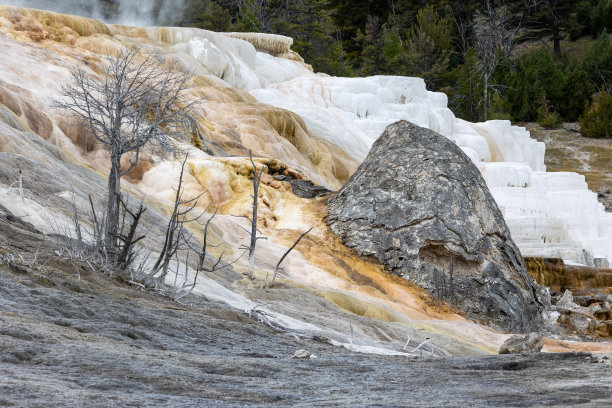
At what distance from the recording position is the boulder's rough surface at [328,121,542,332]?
16094 millimetres

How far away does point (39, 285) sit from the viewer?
625cm

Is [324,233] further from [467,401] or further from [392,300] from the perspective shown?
[467,401]

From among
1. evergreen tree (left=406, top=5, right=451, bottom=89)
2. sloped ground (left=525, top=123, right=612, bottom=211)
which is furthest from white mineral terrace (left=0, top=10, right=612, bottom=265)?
evergreen tree (left=406, top=5, right=451, bottom=89)

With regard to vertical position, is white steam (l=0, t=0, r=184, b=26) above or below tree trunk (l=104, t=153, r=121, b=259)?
above

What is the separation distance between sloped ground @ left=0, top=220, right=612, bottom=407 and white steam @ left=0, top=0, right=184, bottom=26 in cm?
3737

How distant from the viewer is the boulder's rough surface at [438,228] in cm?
1609

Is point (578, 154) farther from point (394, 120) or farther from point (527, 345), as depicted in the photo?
point (527, 345)

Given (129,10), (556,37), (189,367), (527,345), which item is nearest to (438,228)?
(527,345)

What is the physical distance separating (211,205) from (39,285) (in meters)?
11.3

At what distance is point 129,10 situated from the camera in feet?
144

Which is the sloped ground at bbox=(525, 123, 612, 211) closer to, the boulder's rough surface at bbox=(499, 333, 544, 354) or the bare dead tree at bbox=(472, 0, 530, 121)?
the bare dead tree at bbox=(472, 0, 530, 121)

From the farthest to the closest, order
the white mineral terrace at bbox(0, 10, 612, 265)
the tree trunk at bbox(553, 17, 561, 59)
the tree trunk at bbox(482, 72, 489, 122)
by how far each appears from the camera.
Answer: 1. the tree trunk at bbox(553, 17, 561, 59)
2. the tree trunk at bbox(482, 72, 489, 122)
3. the white mineral terrace at bbox(0, 10, 612, 265)

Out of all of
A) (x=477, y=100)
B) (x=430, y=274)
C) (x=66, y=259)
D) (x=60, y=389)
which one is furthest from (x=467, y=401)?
(x=477, y=100)

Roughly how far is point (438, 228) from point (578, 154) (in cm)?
2294
